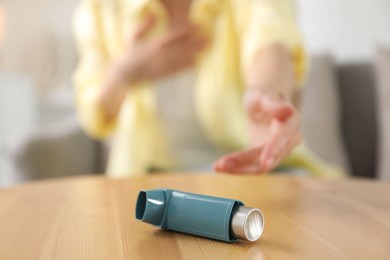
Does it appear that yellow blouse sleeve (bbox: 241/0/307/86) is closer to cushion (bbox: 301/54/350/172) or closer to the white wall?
cushion (bbox: 301/54/350/172)

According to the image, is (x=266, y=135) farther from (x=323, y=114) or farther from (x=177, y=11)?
(x=323, y=114)

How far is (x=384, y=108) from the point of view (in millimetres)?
2033

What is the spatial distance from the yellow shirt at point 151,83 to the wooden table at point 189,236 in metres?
0.46

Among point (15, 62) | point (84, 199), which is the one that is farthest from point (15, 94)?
point (84, 199)

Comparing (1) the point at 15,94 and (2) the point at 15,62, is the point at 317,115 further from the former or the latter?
(2) the point at 15,62

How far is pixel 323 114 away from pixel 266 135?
1.22m

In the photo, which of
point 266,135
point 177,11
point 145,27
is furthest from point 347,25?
point 266,135

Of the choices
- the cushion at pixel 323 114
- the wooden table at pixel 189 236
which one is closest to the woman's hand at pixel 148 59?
the wooden table at pixel 189 236

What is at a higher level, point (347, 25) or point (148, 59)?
point (347, 25)

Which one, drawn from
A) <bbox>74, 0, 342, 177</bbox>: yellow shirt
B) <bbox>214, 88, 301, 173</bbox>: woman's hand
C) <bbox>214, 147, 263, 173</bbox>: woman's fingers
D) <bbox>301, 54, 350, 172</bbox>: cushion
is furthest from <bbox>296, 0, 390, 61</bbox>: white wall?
<bbox>214, 147, 263, 173</bbox>: woman's fingers

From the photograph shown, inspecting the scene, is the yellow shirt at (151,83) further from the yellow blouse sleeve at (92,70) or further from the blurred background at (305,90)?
the blurred background at (305,90)

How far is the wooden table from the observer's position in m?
0.51

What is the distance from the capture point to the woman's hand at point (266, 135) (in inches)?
29.7

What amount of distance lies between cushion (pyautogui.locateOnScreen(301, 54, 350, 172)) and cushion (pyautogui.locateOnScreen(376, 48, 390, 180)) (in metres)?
0.14
